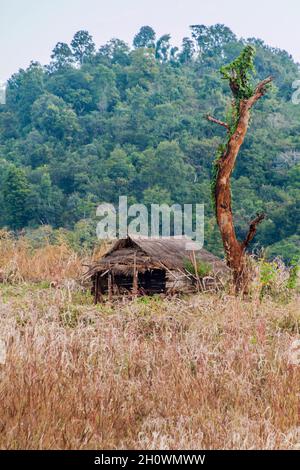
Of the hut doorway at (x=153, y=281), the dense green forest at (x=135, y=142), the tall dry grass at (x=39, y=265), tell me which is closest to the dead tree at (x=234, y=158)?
the hut doorway at (x=153, y=281)

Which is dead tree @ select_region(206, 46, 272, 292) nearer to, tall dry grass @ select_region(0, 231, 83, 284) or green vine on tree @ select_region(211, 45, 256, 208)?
green vine on tree @ select_region(211, 45, 256, 208)

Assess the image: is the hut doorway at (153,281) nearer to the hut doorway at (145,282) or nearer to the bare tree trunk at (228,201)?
the hut doorway at (145,282)

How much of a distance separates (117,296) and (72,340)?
4.40 m

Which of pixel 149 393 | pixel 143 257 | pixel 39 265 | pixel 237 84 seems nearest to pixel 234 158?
pixel 237 84

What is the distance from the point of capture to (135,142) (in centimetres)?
3634

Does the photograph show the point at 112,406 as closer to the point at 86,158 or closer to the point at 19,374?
the point at 19,374

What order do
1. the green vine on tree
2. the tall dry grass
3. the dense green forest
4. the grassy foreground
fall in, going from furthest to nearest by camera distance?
the dense green forest
the tall dry grass
the green vine on tree
the grassy foreground

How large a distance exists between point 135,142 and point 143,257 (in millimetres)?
26931

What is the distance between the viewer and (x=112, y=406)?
368 cm

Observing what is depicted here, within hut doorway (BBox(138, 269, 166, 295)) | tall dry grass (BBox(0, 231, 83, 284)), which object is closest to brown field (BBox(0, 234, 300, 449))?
hut doorway (BBox(138, 269, 166, 295))

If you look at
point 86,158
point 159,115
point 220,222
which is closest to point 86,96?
point 159,115

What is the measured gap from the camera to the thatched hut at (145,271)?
32.1 feet

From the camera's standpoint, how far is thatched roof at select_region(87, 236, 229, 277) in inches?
386

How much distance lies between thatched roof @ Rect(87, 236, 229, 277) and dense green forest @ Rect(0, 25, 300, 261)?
10621 millimetres
